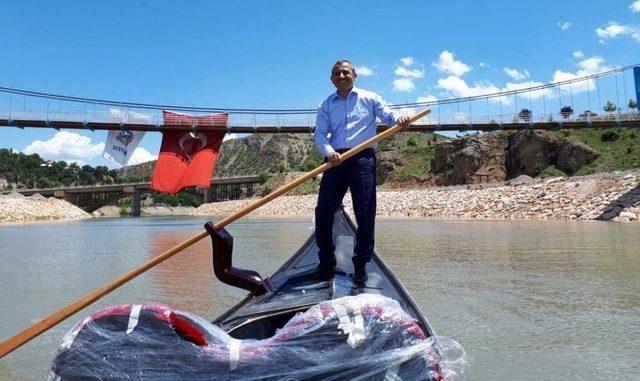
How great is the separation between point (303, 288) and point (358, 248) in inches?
18.9

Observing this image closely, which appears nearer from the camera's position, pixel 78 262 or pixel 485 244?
pixel 78 262

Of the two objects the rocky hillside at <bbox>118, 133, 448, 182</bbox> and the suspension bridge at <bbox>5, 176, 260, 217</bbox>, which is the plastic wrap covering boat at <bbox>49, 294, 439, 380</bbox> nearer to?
the suspension bridge at <bbox>5, 176, 260, 217</bbox>

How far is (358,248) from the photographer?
3.38m

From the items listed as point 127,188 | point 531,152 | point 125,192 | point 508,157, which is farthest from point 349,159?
point 125,192

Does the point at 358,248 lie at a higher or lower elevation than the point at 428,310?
higher

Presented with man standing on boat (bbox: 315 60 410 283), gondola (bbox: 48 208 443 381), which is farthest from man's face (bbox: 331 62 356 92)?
gondola (bbox: 48 208 443 381)

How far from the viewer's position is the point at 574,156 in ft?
157

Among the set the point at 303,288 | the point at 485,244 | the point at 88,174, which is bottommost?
the point at 485,244

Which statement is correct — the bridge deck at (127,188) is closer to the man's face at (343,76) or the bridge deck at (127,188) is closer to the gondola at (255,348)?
the man's face at (343,76)

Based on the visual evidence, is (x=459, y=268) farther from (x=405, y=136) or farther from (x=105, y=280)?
(x=405, y=136)

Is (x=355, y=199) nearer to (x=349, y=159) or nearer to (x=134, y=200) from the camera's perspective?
(x=349, y=159)

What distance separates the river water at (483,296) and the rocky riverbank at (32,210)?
134 ft

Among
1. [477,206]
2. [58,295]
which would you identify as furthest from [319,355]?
[477,206]

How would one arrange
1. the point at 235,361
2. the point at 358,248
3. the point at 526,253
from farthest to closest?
the point at 526,253, the point at 358,248, the point at 235,361
